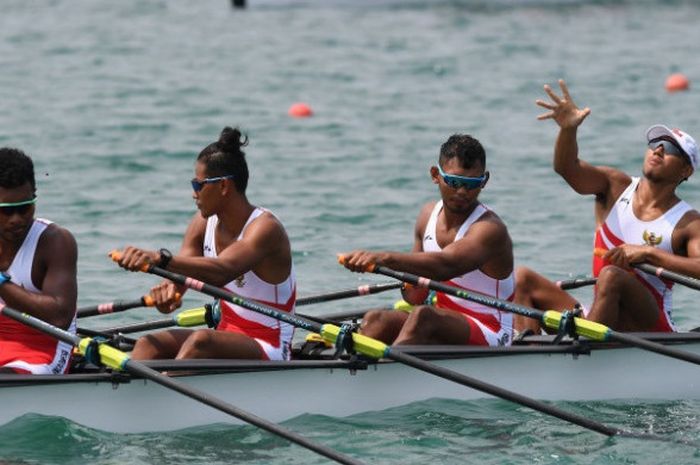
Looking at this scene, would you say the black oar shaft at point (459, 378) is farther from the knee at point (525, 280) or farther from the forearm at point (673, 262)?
the knee at point (525, 280)

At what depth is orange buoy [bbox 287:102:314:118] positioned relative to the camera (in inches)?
882

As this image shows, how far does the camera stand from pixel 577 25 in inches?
1244

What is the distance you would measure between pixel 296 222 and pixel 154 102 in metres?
7.96

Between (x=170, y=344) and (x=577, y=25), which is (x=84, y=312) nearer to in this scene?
(x=170, y=344)

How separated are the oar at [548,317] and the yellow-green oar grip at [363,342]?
0.46 m

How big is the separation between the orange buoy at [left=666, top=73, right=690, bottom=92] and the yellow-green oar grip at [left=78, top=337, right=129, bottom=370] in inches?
689

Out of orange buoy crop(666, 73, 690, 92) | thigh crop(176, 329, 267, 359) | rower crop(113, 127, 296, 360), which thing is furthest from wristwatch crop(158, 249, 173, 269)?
orange buoy crop(666, 73, 690, 92)

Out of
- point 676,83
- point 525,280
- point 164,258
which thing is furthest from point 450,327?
point 676,83

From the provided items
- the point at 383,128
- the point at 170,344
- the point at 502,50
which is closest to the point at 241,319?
the point at 170,344

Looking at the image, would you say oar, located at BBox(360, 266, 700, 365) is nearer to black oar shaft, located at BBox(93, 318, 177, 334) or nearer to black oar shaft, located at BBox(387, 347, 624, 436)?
black oar shaft, located at BBox(387, 347, 624, 436)

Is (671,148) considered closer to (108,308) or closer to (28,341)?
(108,308)

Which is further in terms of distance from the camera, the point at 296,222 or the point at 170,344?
the point at 296,222

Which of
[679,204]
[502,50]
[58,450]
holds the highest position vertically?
[502,50]

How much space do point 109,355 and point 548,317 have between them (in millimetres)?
2677
